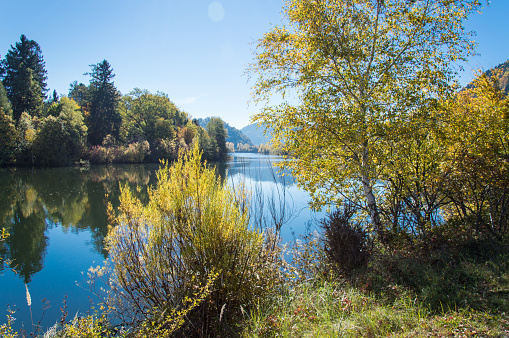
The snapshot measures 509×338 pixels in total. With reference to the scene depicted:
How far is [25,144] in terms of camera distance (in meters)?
33.2

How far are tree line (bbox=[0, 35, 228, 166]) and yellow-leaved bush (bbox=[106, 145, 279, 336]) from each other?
26.4 m

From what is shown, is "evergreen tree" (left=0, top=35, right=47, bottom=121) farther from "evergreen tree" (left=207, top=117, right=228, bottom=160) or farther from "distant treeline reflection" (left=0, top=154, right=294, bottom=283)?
"evergreen tree" (left=207, top=117, right=228, bottom=160)

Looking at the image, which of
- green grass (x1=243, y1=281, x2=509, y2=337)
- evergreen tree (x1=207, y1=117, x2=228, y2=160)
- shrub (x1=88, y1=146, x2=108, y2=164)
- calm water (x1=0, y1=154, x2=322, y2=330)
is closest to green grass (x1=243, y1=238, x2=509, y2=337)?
green grass (x1=243, y1=281, x2=509, y2=337)

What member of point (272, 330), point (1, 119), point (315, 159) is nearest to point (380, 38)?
point (315, 159)

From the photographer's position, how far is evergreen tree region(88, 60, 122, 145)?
45.7m

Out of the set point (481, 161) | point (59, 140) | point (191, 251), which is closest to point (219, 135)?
point (59, 140)

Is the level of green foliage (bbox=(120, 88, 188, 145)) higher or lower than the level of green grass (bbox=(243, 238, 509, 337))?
higher

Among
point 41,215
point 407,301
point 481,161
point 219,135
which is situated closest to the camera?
point 407,301

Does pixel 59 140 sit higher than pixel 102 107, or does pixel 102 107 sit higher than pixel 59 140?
Result: pixel 102 107

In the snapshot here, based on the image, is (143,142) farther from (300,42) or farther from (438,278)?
(438,278)

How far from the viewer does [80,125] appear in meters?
38.9

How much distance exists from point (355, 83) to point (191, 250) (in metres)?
4.97

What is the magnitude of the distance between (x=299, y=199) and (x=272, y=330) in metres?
12.9

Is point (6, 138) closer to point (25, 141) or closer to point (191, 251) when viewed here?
point (25, 141)
